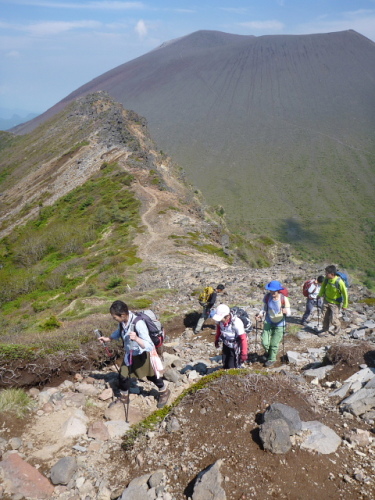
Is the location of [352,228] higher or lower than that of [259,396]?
lower

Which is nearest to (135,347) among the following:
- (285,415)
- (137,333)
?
(137,333)

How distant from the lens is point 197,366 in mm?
7543

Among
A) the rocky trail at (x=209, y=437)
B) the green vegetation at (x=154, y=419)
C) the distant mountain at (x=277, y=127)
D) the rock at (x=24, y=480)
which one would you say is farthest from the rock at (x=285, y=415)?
the distant mountain at (x=277, y=127)

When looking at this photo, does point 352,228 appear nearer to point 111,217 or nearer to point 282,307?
point 111,217

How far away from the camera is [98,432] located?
17.6 ft

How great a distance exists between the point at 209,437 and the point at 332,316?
559cm

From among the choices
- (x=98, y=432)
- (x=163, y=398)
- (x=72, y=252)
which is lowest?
(x=72, y=252)

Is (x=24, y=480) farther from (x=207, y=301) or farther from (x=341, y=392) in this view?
(x=207, y=301)

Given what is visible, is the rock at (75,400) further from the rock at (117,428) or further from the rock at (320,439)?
the rock at (320,439)

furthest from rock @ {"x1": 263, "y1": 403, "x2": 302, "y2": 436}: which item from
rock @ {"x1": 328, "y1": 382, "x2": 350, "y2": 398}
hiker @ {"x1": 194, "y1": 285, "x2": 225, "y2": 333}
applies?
hiker @ {"x1": 194, "y1": 285, "x2": 225, "y2": 333}

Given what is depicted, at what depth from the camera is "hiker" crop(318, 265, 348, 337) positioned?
8953mm

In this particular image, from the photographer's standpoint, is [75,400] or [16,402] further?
[75,400]

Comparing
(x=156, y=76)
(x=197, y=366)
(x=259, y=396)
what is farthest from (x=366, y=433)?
(x=156, y=76)

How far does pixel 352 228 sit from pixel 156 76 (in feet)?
405
